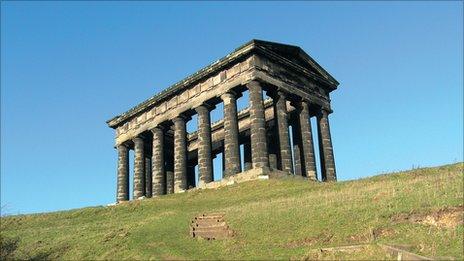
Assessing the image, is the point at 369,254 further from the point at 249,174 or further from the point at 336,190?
the point at 249,174

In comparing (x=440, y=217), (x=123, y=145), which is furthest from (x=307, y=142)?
(x=440, y=217)

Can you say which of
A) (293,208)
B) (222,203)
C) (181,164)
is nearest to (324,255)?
(293,208)

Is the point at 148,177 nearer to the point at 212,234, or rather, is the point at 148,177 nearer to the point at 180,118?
the point at 180,118

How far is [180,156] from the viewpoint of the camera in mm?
54938

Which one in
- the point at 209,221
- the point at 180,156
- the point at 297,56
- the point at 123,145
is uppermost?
the point at 297,56

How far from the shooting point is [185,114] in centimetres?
5734

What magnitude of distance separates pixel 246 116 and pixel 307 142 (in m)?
11.0

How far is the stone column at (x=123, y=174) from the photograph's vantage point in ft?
207

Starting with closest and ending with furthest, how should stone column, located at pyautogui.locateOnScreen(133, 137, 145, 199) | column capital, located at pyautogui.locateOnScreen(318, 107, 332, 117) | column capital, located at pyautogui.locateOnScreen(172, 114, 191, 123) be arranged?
column capital, located at pyautogui.locateOnScreen(318, 107, 332, 117)
column capital, located at pyautogui.locateOnScreen(172, 114, 191, 123)
stone column, located at pyautogui.locateOnScreen(133, 137, 145, 199)

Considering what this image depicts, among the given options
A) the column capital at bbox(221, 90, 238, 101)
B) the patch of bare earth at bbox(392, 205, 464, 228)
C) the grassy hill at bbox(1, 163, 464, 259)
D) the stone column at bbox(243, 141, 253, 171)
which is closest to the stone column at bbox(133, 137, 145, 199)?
the stone column at bbox(243, 141, 253, 171)

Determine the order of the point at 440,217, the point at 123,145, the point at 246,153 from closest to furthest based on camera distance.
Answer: the point at 440,217
the point at 246,153
the point at 123,145

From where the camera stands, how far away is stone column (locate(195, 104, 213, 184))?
50.5 meters

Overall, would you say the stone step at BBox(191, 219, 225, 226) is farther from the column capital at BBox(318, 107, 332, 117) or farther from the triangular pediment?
the column capital at BBox(318, 107, 332, 117)

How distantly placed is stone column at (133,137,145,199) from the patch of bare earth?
140 feet
